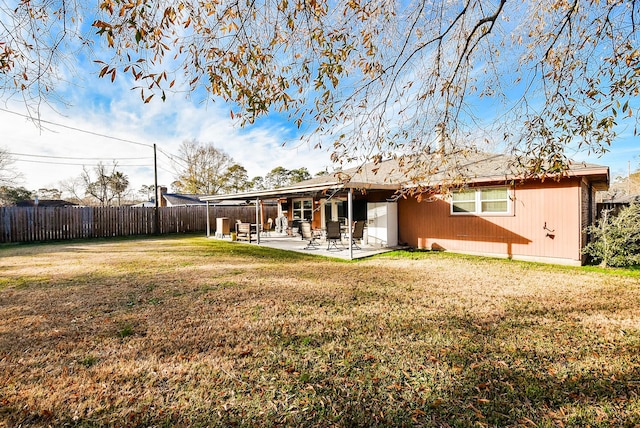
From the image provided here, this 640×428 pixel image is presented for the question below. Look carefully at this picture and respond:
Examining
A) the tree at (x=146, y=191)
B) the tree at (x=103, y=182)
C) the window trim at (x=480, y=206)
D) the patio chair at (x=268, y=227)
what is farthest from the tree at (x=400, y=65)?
the tree at (x=146, y=191)

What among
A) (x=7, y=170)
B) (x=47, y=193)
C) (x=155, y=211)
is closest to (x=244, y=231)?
(x=155, y=211)

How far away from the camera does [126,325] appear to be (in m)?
3.88

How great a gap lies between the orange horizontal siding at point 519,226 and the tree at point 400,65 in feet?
13.8

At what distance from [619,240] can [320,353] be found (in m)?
8.54

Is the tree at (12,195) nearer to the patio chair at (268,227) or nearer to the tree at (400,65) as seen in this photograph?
the patio chair at (268,227)

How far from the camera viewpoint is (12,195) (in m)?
33.2

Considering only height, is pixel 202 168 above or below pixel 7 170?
above

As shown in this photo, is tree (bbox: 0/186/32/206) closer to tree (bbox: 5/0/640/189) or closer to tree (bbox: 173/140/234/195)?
tree (bbox: 173/140/234/195)

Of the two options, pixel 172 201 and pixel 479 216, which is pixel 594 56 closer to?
pixel 479 216

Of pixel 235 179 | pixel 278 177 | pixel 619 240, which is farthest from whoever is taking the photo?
pixel 278 177

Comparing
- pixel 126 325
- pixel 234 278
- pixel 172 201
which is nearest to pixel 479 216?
pixel 234 278

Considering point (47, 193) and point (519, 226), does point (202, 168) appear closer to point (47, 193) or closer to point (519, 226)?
point (47, 193)

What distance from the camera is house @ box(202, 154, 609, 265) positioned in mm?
7965

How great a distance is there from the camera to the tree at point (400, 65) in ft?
10.3
